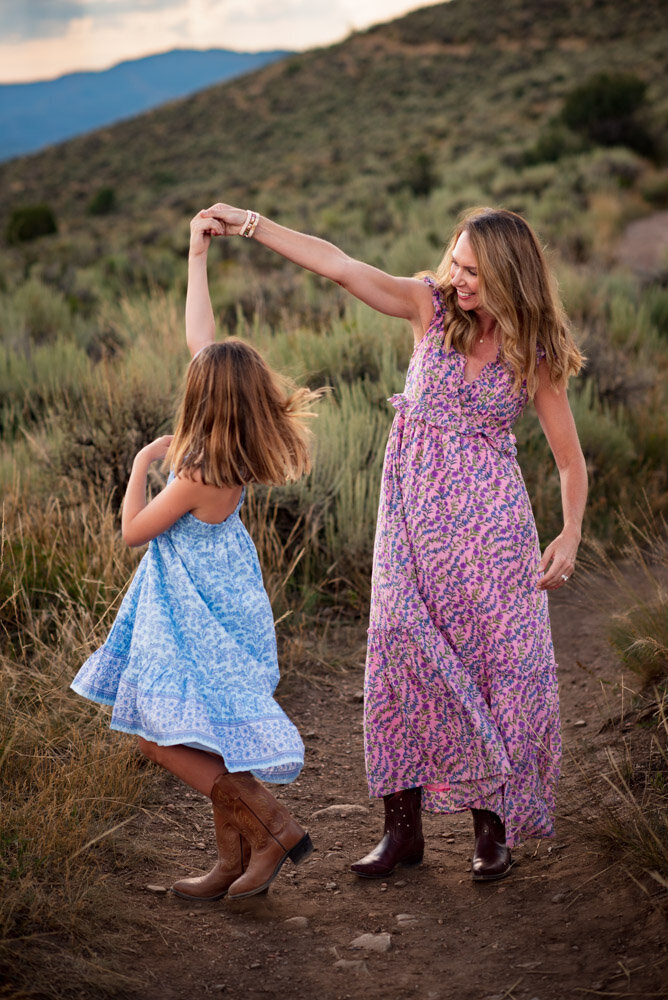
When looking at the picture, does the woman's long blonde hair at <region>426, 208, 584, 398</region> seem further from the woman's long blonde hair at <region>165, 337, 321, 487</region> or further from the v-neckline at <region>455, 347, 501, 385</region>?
the woman's long blonde hair at <region>165, 337, 321, 487</region>

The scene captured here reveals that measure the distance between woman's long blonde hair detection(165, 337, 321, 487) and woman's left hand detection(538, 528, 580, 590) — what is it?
2.92ft

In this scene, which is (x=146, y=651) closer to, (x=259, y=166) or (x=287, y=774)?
(x=287, y=774)

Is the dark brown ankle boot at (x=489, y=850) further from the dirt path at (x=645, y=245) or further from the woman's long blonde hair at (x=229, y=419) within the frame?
the dirt path at (x=645, y=245)

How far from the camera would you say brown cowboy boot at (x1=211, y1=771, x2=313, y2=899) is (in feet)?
9.07

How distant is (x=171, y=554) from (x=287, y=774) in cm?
74

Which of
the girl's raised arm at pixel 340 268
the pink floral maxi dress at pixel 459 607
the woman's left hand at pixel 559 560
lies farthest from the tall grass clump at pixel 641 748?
the girl's raised arm at pixel 340 268

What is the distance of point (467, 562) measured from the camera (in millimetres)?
2977

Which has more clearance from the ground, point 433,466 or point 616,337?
point 433,466

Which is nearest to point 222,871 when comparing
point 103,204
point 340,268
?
point 340,268

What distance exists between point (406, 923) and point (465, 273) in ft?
6.34

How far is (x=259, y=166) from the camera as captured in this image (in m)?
37.2

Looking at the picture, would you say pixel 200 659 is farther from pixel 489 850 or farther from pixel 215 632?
pixel 489 850

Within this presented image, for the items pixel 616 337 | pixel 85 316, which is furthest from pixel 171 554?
pixel 85 316

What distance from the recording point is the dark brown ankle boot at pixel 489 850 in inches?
120
